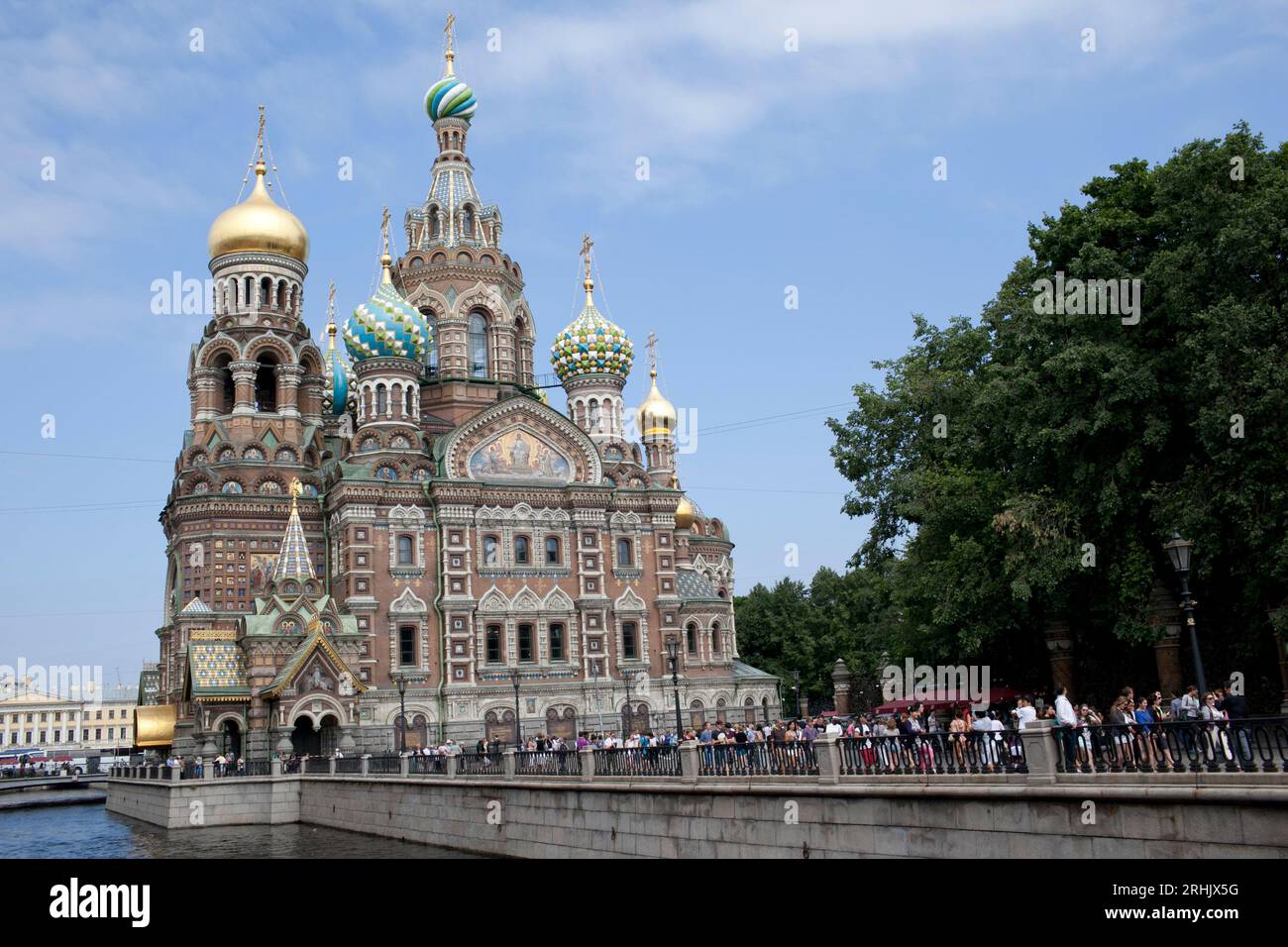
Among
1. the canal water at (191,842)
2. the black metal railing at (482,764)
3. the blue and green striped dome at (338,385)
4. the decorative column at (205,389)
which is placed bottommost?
the canal water at (191,842)

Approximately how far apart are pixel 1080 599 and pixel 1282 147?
10.2 metres

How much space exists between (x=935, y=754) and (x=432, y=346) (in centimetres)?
3870

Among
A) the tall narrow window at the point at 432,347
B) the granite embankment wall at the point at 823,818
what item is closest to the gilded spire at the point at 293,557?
the tall narrow window at the point at 432,347

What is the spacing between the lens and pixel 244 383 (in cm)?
4709

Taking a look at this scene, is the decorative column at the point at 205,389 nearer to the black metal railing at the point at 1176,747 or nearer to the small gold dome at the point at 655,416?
the small gold dome at the point at 655,416

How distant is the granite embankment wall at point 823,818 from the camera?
12578 mm

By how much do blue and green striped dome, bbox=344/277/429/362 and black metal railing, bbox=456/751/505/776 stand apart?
2210cm

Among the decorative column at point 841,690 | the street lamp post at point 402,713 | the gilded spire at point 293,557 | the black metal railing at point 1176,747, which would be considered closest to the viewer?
the black metal railing at point 1176,747

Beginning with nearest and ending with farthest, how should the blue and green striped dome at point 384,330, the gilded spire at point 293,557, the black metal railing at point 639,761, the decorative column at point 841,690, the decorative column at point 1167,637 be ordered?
1. the black metal railing at point 639,761
2. the decorative column at point 1167,637
3. the gilded spire at point 293,557
4. the decorative column at point 841,690
5. the blue and green striped dome at point 384,330

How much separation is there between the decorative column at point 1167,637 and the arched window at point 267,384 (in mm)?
34737

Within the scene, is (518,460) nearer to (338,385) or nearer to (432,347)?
(432,347)

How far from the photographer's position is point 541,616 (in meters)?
45.8
